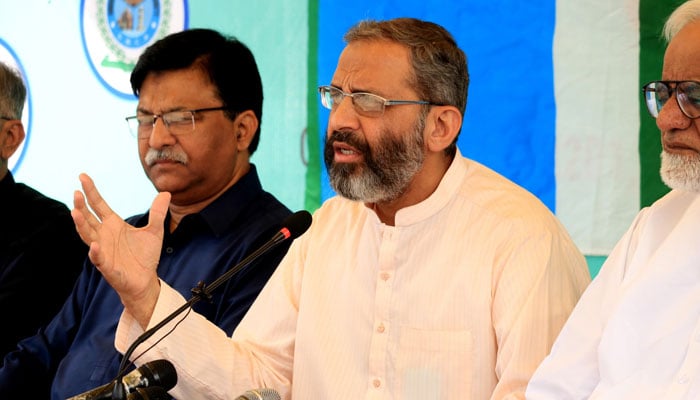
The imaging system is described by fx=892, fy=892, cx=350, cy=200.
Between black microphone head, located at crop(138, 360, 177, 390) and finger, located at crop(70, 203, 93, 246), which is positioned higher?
finger, located at crop(70, 203, 93, 246)

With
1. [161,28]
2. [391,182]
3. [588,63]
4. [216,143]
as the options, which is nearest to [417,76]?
[391,182]

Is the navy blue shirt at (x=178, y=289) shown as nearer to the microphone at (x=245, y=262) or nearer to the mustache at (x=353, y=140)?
the mustache at (x=353, y=140)

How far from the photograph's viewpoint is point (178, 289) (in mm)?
3234

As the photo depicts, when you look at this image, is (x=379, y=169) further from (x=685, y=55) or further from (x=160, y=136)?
(x=160, y=136)

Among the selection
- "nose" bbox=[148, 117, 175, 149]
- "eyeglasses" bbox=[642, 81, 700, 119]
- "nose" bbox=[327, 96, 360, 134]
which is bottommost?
"nose" bbox=[148, 117, 175, 149]

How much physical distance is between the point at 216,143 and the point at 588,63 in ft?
4.66

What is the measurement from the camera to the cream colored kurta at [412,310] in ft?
7.85

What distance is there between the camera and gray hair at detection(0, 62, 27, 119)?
13.6ft

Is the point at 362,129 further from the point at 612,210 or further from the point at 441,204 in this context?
the point at 612,210

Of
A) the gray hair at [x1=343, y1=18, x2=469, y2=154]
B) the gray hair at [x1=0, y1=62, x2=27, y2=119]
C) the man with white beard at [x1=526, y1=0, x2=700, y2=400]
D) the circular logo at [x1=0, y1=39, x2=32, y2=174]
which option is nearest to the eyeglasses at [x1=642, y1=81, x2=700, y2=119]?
the man with white beard at [x1=526, y1=0, x2=700, y2=400]

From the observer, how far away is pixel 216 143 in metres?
3.46

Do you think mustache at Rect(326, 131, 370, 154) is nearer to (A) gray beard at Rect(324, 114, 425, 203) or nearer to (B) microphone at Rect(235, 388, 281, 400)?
(A) gray beard at Rect(324, 114, 425, 203)

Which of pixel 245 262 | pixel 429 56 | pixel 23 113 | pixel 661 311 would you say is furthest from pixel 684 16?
pixel 23 113

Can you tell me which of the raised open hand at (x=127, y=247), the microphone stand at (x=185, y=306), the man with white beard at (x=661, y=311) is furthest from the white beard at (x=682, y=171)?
the raised open hand at (x=127, y=247)
